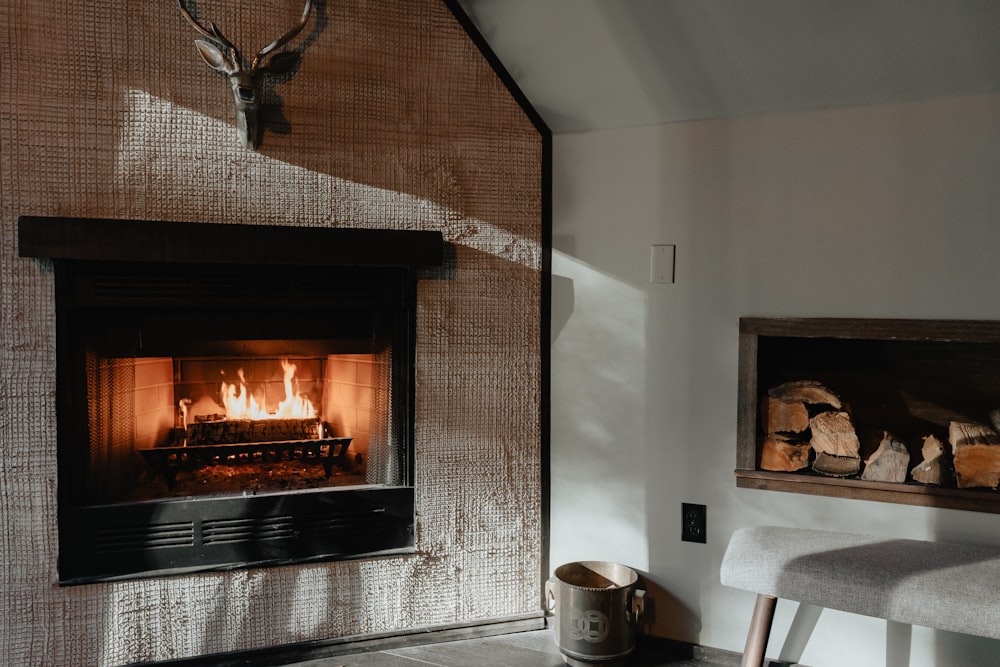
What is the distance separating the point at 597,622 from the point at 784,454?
29.0 inches

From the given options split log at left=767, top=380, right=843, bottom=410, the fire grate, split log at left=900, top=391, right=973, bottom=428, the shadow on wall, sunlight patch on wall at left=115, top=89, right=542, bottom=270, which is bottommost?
the fire grate

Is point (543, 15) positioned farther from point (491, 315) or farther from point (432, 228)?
point (491, 315)

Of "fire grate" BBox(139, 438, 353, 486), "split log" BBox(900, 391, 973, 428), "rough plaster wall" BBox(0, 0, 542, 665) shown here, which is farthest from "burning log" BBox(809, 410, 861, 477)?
"fire grate" BBox(139, 438, 353, 486)

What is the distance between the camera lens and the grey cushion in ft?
5.15

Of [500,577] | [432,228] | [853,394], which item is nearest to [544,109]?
[432,228]

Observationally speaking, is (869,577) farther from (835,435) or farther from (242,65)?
A: (242,65)

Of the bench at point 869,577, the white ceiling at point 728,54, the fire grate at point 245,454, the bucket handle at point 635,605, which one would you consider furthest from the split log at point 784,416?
the fire grate at point 245,454

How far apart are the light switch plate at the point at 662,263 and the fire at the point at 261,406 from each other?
1.30 metres

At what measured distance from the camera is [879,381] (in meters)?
2.19

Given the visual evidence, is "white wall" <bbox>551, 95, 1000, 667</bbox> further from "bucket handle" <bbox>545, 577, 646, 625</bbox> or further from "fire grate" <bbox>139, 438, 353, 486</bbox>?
"fire grate" <bbox>139, 438, 353, 486</bbox>

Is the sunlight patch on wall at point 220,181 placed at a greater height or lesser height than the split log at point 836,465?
greater

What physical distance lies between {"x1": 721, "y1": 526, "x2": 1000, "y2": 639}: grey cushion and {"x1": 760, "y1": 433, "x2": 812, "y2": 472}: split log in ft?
0.71

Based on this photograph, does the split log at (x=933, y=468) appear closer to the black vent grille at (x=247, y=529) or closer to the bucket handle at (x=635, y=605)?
the bucket handle at (x=635, y=605)

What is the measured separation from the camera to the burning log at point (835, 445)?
201 centimetres
